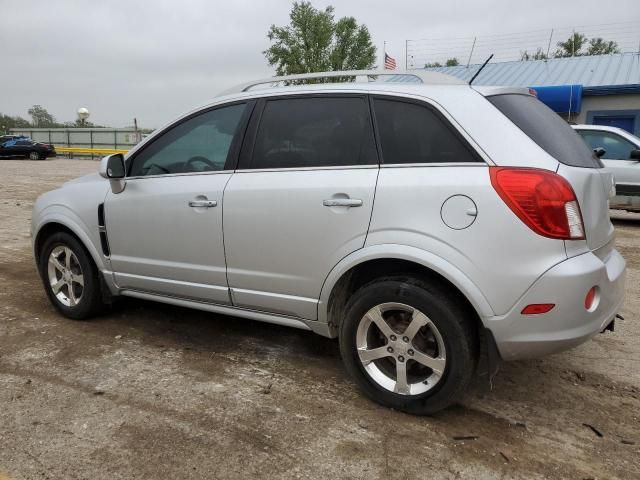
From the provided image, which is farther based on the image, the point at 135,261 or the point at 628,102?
the point at 628,102

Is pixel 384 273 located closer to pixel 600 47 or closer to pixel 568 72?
pixel 568 72

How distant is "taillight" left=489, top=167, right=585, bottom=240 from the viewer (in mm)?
2482

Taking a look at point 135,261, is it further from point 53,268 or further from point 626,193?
point 626,193

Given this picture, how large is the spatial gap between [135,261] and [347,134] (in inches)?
72.9

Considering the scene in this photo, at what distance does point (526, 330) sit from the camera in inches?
101

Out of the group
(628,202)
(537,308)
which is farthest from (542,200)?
(628,202)

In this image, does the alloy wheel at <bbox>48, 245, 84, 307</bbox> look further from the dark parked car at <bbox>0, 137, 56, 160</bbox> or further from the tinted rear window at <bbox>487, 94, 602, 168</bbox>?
the dark parked car at <bbox>0, 137, 56, 160</bbox>

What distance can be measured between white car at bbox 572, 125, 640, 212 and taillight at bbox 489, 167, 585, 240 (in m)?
7.55

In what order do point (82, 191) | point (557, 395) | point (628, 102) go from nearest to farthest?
point (557, 395) < point (82, 191) < point (628, 102)

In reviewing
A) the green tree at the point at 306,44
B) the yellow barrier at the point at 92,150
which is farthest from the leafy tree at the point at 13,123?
the green tree at the point at 306,44

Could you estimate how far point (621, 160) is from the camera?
30.8 ft

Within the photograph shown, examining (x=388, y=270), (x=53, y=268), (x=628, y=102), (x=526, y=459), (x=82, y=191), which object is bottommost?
(x=526, y=459)

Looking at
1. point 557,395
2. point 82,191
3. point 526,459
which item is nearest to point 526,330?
point 526,459

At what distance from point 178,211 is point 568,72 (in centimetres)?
2021
